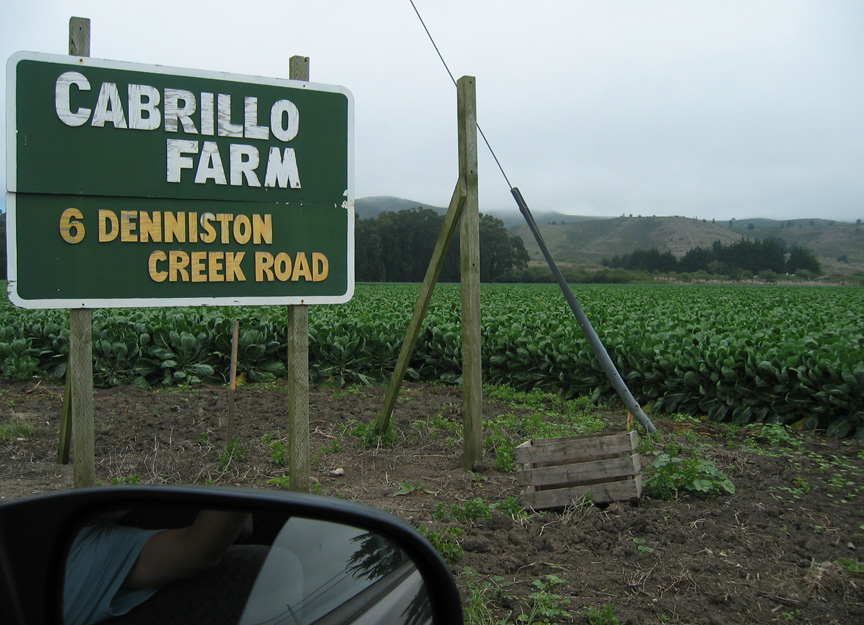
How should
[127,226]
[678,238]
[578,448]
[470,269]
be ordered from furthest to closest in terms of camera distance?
[678,238], [470,269], [578,448], [127,226]

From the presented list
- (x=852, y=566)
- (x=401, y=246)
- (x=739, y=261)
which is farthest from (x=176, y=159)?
(x=739, y=261)

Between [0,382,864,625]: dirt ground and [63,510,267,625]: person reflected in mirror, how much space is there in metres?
2.02

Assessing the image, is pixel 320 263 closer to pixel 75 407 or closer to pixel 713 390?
pixel 75 407

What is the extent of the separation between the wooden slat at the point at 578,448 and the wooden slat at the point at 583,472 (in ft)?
0.29

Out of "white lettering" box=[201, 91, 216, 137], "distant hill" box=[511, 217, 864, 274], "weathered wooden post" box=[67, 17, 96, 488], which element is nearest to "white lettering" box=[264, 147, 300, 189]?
"white lettering" box=[201, 91, 216, 137]

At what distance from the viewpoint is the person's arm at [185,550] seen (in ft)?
3.80

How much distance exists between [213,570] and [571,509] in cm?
354

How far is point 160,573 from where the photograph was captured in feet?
3.82

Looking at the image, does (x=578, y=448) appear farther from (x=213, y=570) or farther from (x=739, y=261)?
(x=739, y=261)

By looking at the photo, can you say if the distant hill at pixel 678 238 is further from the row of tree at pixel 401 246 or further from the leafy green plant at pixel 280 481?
the leafy green plant at pixel 280 481

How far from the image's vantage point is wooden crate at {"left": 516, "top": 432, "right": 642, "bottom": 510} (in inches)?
175

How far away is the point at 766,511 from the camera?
4262mm

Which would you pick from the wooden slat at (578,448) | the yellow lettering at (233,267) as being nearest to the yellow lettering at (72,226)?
the yellow lettering at (233,267)

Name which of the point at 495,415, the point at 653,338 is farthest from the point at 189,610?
the point at 653,338
